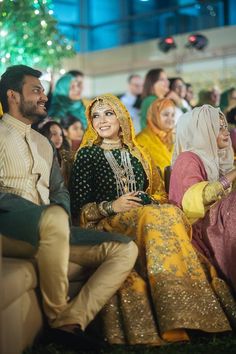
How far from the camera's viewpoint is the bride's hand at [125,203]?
13.9 feet

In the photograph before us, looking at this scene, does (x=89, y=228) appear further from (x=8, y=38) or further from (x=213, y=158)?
(x=8, y=38)

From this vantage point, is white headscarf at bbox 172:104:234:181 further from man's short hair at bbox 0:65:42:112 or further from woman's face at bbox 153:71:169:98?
woman's face at bbox 153:71:169:98

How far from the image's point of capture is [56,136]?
582cm

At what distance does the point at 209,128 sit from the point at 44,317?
1681mm

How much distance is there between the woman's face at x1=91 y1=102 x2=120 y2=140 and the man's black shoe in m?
1.41

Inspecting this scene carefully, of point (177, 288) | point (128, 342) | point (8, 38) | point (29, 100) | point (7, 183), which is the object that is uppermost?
point (8, 38)

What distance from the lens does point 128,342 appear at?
12.6 ft

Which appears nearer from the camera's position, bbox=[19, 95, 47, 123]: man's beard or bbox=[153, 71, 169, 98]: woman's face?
bbox=[19, 95, 47, 123]: man's beard

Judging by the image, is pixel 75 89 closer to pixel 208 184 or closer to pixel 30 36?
pixel 30 36

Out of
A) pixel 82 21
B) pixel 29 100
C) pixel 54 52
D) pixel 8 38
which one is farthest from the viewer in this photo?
pixel 82 21

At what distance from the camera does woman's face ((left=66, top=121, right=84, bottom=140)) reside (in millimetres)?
7200

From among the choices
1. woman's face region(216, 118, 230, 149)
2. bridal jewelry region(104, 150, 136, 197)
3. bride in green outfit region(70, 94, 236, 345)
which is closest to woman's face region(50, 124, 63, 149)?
bride in green outfit region(70, 94, 236, 345)

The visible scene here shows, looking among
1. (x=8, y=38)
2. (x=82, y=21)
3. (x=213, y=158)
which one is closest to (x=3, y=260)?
(x=213, y=158)

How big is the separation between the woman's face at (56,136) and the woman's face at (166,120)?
40.8 inches
